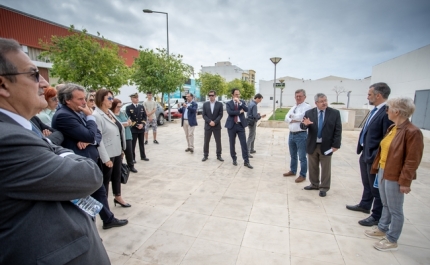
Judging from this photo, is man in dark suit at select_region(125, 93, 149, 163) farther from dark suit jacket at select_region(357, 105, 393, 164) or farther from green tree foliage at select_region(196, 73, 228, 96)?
green tree foliage at select_region(196, 73, 228, 96)

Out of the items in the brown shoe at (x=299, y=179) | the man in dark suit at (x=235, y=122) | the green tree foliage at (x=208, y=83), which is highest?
the green tree foliage at (x=208, y=83)

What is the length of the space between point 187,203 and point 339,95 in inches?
2001

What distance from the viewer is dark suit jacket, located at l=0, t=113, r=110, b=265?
90 centimetres

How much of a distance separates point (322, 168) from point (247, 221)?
77.1 inches

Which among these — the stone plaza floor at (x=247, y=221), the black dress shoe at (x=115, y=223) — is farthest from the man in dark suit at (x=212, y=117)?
the black dress shoe at (x=115, y=223)

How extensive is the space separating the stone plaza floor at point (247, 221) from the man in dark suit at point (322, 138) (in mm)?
339

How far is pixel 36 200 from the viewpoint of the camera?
97 centimetres

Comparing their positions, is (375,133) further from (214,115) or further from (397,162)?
(214,115)

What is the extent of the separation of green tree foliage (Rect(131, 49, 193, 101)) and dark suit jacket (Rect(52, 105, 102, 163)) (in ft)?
41.3

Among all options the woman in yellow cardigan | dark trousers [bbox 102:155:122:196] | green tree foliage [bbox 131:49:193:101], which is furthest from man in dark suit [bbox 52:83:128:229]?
green tree foliage [bbox 131:49:193:101]

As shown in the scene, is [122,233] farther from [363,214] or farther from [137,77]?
[137,77]

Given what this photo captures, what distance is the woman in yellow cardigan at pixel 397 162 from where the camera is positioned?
2455 mm

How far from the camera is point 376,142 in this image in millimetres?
3180

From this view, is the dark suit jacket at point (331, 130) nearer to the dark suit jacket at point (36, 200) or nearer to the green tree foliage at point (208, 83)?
the dark suit jacket at point (36, 200)
